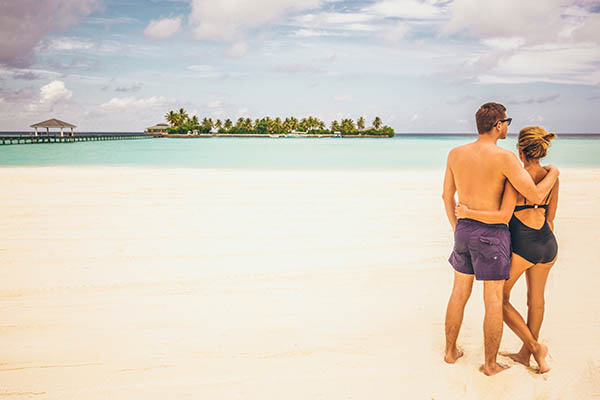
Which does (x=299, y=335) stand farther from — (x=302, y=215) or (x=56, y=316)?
(x=302, y=215)

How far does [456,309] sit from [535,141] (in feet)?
4.56

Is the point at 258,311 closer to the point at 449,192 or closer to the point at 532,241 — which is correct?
the point at 449,192

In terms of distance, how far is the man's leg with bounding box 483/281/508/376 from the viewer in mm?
3014

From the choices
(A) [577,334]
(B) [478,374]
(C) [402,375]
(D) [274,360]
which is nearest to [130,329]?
(D) [274,360]

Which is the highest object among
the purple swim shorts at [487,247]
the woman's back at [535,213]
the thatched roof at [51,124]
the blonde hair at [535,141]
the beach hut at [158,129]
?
the beach hut at [158,129]

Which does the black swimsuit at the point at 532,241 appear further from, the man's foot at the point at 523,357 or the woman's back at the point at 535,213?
the man's foot at the point at 523,357

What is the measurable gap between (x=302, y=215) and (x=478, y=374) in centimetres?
629

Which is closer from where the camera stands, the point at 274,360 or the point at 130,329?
the point at 274,360

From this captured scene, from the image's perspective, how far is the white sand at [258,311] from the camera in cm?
314

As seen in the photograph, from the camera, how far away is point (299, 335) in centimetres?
386

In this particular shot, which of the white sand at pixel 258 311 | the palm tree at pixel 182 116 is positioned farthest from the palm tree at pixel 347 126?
the white sand at pixel 258 311

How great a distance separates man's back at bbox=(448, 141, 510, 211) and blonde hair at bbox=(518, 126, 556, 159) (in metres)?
0.23

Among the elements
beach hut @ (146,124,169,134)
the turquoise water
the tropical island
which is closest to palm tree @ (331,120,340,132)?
the tropical island

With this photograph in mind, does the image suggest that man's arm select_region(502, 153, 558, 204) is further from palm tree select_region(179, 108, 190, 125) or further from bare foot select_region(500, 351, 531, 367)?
palm tree select_region(179, 108, 190, 125)
